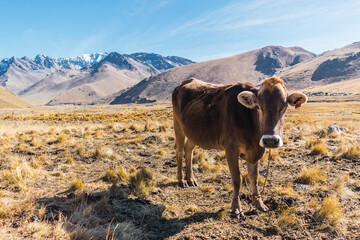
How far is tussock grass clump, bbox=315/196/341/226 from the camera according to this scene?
162 inches

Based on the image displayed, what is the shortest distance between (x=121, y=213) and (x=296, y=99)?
394cm

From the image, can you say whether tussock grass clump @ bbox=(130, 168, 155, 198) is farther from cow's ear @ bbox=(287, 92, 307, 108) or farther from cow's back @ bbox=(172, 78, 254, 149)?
cow's ear @ bbox=(287, 92, 307, 108)

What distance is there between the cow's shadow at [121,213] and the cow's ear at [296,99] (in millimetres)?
2692

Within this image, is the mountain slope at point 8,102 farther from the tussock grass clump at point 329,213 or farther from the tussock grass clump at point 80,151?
the tussock grass clump at point 329,213

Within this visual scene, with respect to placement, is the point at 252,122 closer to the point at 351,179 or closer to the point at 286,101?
the point at 286,101

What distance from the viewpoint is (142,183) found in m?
5.80

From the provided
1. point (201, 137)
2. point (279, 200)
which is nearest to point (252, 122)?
point (201, 137)

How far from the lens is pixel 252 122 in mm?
4309

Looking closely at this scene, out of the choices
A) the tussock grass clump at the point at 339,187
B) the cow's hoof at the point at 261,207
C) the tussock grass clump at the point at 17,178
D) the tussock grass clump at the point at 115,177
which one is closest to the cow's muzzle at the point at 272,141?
the cow's hoof at the point at 261,207

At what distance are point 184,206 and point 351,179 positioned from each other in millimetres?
4838

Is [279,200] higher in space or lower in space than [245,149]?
lower

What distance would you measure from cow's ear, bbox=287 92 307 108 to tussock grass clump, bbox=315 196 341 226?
218 cm

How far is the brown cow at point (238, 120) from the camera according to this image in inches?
145

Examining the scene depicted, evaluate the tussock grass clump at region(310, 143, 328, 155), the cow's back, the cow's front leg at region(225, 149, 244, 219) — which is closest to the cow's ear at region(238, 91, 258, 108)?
the cow's back
